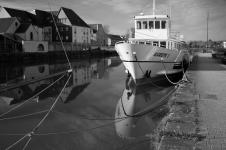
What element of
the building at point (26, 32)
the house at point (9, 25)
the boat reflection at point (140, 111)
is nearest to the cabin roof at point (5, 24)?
the house at point (9, 25)

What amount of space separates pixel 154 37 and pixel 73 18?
174 feet

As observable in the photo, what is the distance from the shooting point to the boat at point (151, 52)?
1526 cm

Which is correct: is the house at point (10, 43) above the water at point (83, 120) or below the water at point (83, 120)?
above

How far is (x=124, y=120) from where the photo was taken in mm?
9406

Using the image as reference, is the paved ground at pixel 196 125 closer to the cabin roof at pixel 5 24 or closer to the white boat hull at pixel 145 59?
the white boat hull at pixel 145 59

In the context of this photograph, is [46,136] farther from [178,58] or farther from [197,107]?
[178,58]

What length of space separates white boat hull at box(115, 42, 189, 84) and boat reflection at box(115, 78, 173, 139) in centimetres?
113

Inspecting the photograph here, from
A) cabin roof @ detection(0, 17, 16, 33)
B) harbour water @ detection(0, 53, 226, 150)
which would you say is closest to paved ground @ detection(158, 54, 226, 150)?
harbour water @ detection(0, 53, 226, 150)

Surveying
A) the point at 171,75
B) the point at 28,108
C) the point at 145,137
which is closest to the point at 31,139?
the point at 145,137

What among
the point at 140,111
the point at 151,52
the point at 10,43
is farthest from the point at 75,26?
the point at 140,111

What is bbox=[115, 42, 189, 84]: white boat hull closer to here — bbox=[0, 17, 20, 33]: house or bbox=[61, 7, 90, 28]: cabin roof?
bbox=[0, 17, 20, 33]: house

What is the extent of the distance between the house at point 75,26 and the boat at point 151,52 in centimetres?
4575

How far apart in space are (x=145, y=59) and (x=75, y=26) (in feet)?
176

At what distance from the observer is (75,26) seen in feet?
218
